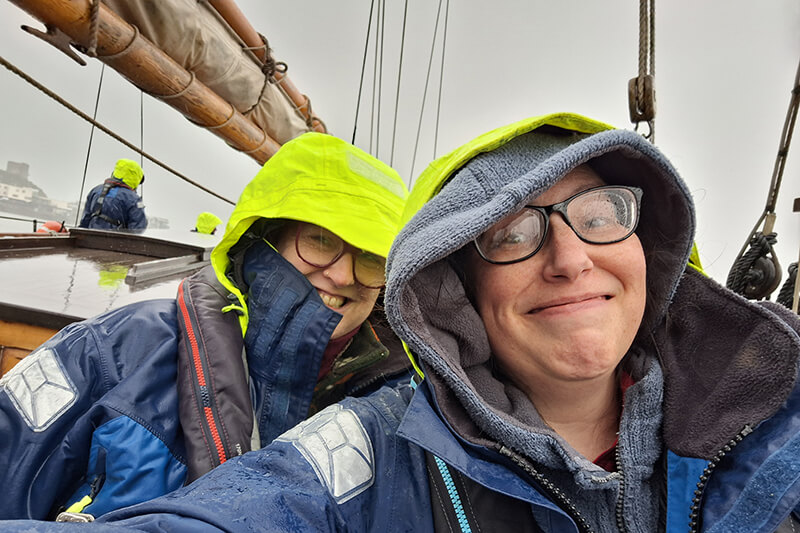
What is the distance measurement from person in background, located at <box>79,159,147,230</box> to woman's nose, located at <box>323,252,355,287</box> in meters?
5.98

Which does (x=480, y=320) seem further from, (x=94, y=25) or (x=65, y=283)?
(x=94, y=25)

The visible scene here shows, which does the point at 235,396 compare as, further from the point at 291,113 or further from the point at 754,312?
the point at 291,113

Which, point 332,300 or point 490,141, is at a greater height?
point 490,141

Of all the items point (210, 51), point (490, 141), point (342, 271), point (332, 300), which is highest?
point (210, 51)

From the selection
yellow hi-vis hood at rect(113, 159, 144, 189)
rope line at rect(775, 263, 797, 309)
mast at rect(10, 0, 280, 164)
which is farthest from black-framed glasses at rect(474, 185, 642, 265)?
yellow hi-vis hood at rect(113, 159, 144, 189)

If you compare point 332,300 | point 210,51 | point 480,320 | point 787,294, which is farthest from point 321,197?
point 210,51

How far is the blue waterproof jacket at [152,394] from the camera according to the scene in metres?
1.16

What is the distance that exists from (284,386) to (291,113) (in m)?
4.87

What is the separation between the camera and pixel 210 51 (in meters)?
3.76

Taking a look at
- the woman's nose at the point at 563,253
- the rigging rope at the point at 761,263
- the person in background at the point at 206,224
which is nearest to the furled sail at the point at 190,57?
the woman's nose at the point at 563,253

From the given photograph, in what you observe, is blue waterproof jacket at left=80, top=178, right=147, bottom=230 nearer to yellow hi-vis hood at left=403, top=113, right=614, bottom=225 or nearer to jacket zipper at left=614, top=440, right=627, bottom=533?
yellow hi-vis hood at left=403, top=113, right=614, bottom=225

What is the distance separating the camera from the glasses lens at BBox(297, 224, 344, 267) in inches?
67.2

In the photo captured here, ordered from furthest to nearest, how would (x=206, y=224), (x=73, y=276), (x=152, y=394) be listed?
(x=206, y=224) < (x=73, y=276) < (x=152, y=394)

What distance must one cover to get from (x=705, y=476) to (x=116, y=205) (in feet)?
25.5
